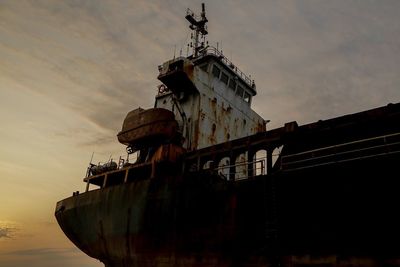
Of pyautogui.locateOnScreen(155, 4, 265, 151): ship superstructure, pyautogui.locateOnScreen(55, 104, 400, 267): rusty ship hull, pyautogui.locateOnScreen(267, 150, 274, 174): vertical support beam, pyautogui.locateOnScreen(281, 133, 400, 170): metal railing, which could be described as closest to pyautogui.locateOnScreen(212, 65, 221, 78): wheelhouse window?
pyautogui.locateOnScreen(155, 4, 265, 151): ship superstructure

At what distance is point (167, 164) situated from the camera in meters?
18.6

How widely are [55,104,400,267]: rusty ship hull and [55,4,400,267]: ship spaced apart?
0.04m

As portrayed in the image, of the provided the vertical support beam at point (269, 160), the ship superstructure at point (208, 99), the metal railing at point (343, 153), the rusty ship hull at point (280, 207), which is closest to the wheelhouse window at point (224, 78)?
the ship superstructure at point (208, 99)

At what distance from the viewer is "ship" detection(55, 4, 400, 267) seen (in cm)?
1085

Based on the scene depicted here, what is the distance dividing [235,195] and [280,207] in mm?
2094

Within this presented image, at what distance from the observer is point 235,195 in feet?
46.2

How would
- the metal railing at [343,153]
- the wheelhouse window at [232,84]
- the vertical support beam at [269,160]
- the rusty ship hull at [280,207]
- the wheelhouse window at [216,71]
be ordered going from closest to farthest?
the rusty ship hull at [280,207], the metal railing at [343,153], the vertical support beam at [269,160], the wheelhouse window at [216,71], the wheelhouse window at [232,84]

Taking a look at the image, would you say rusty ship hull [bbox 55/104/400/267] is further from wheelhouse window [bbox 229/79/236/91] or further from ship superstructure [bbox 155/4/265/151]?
wheelhouse window [bbox 229/79/236/91]

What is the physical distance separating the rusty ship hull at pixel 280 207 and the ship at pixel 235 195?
38mm

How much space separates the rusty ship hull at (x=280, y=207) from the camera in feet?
35.0

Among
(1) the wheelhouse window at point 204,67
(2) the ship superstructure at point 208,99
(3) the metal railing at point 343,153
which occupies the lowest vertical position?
(3) the metal railing at point 343,153

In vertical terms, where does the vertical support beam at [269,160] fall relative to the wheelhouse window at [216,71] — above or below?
below

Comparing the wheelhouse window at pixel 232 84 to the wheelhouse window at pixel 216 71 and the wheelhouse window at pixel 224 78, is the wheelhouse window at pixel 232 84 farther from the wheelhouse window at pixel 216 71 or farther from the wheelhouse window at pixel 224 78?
the wheelhouse window at pixel 216 71

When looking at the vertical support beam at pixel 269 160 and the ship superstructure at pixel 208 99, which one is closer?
the vertical support beam at pixel 269 160
